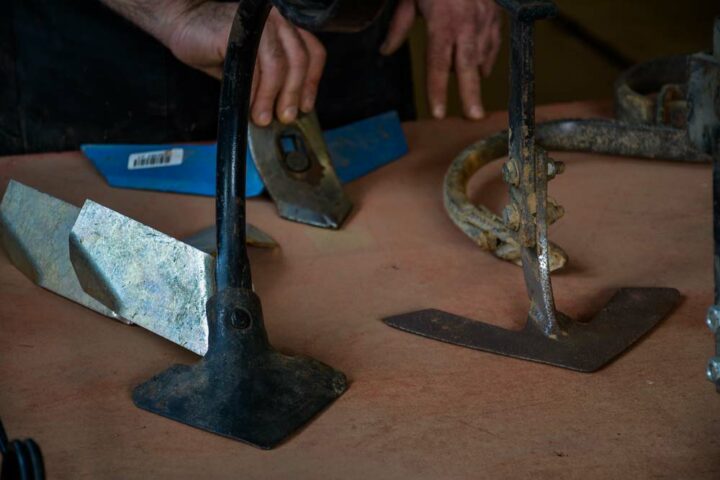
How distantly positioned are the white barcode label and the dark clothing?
0.15 meters

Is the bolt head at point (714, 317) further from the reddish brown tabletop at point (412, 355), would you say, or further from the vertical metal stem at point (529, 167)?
the vertical metal stem at point (529, 167)

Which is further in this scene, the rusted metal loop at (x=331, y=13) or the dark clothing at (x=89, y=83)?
the dark clothing at (x=89, y=83)

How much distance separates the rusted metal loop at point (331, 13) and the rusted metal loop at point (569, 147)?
1.51ft

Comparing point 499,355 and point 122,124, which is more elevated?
point 122,124

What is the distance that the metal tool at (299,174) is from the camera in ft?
4.51

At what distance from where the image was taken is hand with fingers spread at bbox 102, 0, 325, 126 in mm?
1392

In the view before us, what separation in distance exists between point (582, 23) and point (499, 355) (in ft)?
7.01

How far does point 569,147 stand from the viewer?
1.53 meters

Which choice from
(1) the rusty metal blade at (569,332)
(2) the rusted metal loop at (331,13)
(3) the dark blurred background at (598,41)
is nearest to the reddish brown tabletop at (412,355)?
(1) the rusty metal blade at (569,332)

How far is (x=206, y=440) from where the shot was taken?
3.01 ft

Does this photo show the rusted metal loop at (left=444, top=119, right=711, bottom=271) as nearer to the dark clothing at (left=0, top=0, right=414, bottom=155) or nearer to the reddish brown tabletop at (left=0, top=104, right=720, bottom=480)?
the reddish brown tabletop at (left=0, top=104, right=720, bottom=480)

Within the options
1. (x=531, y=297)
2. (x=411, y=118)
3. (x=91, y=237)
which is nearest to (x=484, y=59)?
(x=411, y=118)

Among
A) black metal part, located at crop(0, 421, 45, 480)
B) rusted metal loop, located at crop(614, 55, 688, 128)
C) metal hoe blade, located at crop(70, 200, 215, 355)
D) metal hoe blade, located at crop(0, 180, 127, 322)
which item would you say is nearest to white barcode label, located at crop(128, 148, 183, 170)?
metal hoe blade, located at crop(0, 180, 127, 322)

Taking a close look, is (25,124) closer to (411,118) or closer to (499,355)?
(411,118)
